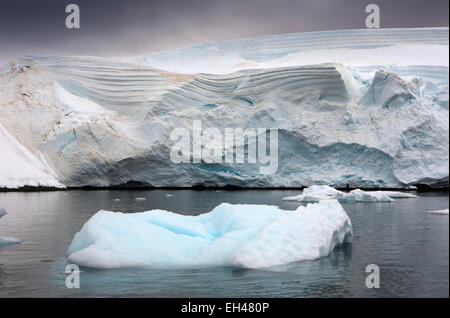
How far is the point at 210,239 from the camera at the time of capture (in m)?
7.97

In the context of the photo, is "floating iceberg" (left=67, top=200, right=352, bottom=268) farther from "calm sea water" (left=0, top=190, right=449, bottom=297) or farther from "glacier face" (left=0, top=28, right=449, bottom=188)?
"glacier face" (left=0, top=28, right=449, bottom=188)

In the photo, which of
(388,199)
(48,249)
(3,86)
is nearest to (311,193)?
(388,199)

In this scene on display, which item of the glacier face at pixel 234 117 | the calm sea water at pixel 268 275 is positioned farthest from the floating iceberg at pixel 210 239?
the glacier face at pixel 234 117

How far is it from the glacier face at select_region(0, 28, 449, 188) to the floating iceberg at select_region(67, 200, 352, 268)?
1591 cm

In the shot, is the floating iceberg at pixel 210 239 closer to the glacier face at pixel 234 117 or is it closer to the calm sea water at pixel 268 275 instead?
the calm sea water at pixel 268 275

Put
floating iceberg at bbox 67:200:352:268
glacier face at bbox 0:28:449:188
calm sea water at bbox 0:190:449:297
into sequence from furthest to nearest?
1. glacier face at bbox 0:28:449:188
2. floating iceberg at bbox 67:200:352:268
3. calm sea water at bbox 0:190:449:297

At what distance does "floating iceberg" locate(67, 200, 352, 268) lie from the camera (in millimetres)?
7008

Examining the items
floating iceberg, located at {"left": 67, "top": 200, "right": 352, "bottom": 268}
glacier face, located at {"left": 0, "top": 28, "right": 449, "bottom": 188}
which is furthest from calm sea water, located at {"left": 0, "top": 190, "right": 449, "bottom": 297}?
glacier face, located at {"left": 0, "top": 28, "right": 449, "bottom": 188}

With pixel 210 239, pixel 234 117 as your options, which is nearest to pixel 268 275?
pixel 210 239

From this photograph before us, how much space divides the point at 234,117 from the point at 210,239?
18285mm

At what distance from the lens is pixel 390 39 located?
28.3 meters

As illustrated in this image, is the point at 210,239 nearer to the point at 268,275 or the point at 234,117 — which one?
the point at 268,275

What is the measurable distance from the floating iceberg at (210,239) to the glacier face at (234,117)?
1591 centimetres
